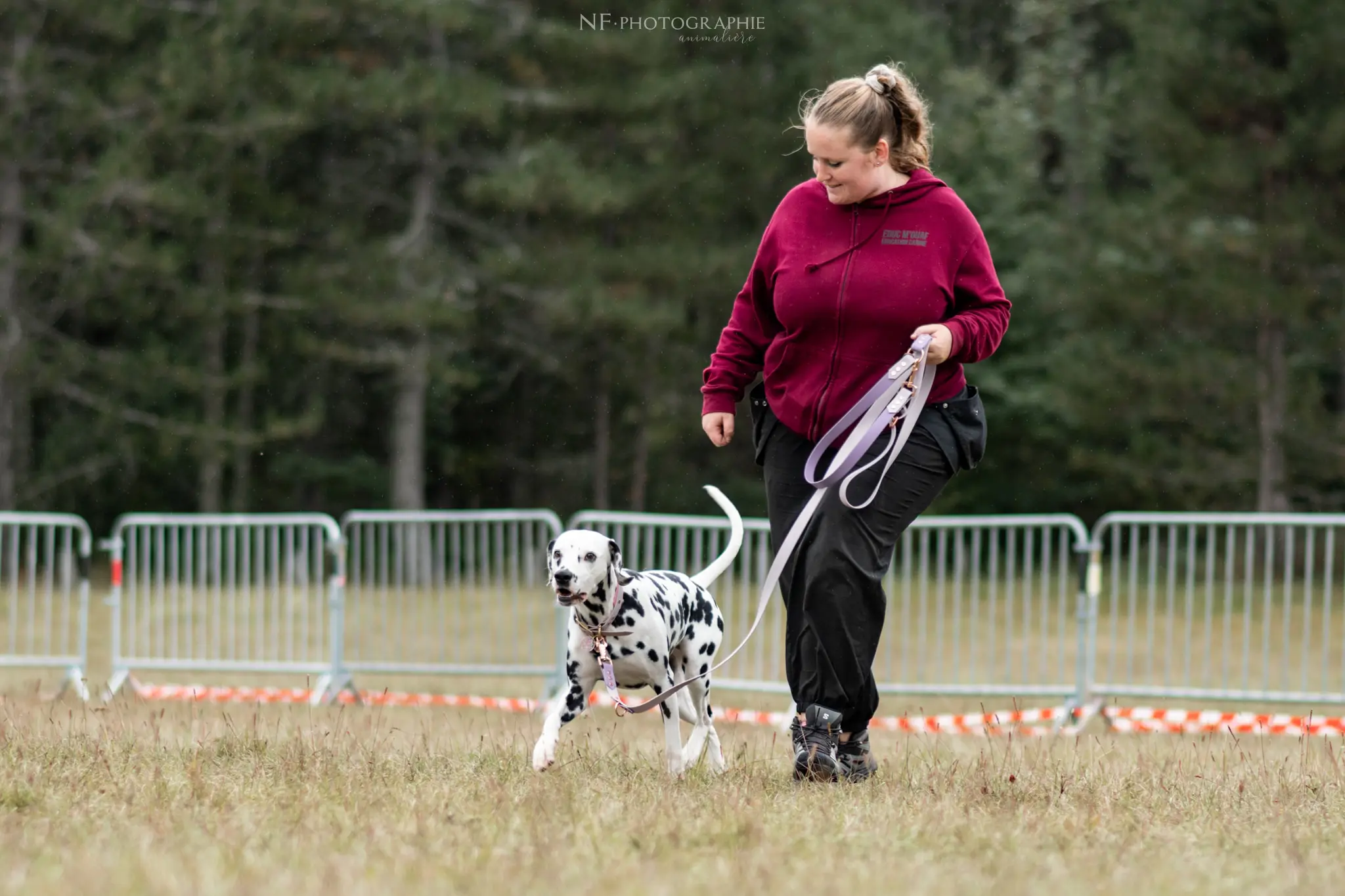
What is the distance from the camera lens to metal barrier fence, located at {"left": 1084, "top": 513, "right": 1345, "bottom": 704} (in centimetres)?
1012

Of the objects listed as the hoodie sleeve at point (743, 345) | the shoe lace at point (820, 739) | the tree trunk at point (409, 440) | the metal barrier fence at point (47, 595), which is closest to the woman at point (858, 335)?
the shoe lace at point (820, 739)

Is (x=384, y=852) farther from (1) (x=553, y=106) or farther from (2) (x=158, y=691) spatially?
(1) (x=553, y=106)

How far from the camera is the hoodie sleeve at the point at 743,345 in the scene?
547 cm

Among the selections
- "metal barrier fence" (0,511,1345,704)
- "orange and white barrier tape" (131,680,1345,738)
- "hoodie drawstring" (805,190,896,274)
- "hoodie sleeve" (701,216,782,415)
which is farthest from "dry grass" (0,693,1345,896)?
"metal barrier fence" (0,511,1345,704)

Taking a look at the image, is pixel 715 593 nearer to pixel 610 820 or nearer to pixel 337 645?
pixel 337 645

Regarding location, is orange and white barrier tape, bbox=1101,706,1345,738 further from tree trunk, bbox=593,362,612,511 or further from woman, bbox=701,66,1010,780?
tree trunk, bbox=593,362,612,511

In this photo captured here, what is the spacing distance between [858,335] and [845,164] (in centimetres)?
53

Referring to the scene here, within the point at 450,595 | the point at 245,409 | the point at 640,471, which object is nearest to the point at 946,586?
the point at 450,595

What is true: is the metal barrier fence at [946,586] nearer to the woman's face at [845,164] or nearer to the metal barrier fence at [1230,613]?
the metal barrier fence at [1230,613]

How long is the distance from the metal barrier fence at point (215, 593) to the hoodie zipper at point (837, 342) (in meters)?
6.59

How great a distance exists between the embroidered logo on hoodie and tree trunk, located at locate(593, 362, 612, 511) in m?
22.8

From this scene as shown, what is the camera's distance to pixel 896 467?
5.16m

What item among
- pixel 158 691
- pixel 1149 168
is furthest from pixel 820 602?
pixel 1149 168

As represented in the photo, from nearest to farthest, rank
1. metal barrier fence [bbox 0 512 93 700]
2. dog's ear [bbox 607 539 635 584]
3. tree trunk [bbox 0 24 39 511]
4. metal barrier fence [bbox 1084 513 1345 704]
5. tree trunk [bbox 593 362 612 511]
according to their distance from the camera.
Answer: dog's ear [bbox 607 539 635 584], metal barrier fence [bbox 1084 513 1345 704], metal barrier fence [bbox 0 512 93 700], tree trunk [bbox 0 24 39 511], tree trunk [bbox 593 362 612 511]
